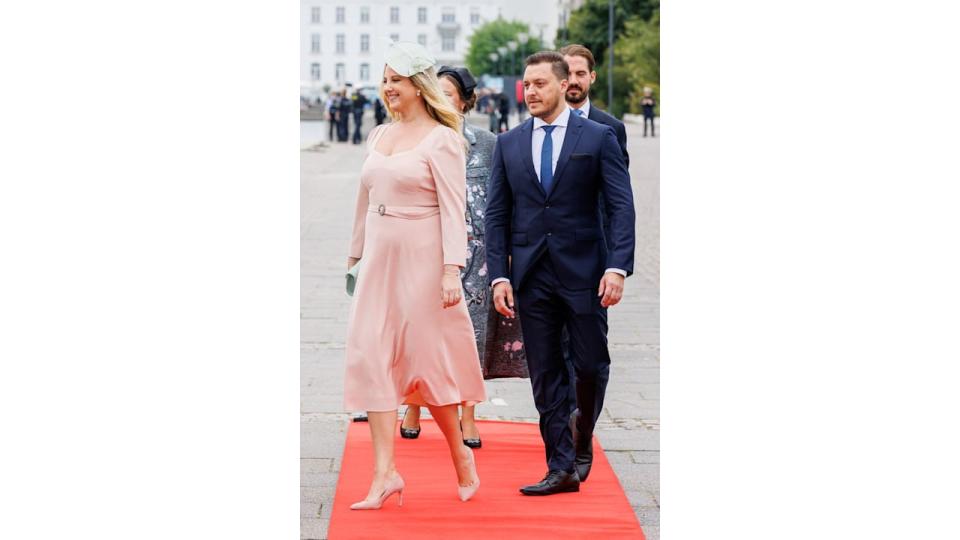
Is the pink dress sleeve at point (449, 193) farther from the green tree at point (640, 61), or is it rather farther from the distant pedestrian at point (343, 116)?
the green tree at point (640, 61)

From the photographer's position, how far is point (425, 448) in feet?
23.9

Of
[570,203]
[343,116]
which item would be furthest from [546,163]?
[343,116]

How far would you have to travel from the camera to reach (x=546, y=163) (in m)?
6.22

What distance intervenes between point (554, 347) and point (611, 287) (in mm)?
470

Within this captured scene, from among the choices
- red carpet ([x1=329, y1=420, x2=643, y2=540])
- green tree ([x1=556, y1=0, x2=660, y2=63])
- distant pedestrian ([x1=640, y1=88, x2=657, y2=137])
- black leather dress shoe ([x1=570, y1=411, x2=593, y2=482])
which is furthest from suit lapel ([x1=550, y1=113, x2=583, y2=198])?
green tree ([x1=556, y1=0, x2=660, y2=63])

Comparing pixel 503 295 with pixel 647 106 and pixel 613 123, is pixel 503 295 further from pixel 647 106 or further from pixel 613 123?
pixel 647 106

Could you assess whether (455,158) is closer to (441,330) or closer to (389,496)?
(441,330)

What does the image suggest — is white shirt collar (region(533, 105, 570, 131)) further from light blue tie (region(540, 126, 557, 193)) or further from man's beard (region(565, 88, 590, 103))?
man's beard (region(565, 88, 590, 103))

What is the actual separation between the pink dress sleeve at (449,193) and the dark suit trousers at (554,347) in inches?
16.9

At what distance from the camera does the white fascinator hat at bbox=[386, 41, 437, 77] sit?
19.3ft

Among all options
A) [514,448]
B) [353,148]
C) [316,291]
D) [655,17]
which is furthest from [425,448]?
[655,17]

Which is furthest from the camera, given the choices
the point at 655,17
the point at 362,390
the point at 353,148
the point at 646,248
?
the point at 655,17

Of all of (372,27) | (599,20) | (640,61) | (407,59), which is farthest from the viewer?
(372,27)
